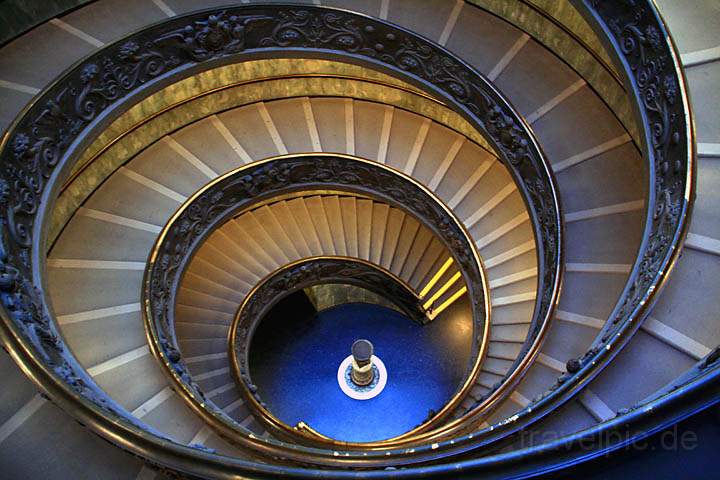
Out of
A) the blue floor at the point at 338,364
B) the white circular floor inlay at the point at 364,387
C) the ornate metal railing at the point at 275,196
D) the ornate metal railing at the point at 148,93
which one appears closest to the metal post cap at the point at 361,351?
the white circular floor inlay at the point at 364,387

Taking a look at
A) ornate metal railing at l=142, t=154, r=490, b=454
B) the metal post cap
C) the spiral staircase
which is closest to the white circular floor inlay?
the spiral staircase

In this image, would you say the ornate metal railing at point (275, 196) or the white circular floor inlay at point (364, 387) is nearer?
the ornate metal railing at point (275, 196)

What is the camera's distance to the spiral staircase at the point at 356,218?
147 inches

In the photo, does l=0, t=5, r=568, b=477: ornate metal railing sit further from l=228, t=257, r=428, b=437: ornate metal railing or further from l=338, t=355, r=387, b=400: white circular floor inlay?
l=338, t=355, r=387, b=400: white circular floor inlay

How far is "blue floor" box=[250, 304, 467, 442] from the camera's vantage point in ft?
33.0

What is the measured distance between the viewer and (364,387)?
10.5 meters

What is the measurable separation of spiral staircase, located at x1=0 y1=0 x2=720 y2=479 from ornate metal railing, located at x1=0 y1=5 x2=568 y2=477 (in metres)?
0.03

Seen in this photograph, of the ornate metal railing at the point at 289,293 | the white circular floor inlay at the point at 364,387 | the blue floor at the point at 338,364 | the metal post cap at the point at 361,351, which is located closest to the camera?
the ornate metal railing at the point at 289,293

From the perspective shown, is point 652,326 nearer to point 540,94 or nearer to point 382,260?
point 540,94

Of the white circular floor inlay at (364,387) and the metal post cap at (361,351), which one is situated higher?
the metal post cap at (361,351)

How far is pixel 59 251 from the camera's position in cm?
689

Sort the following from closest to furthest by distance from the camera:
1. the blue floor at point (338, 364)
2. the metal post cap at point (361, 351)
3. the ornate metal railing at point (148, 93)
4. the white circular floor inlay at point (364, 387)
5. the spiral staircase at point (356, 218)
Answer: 1. the ornate metal railing at point (148, 93)
2. the spiral staircase at point (356, 218)
3. the metal post cap at point (361, 351)
4. the blue floor at point (338, 364)
5. the white circular floor inlay at point (364, 387)

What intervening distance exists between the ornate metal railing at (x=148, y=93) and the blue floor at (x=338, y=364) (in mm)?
4154

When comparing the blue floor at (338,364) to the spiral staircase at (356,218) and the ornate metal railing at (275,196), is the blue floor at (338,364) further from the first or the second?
the ornate metal railing at (275,196)
